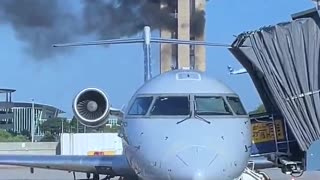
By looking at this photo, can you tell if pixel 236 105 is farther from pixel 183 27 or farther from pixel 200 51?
pixel 183 27

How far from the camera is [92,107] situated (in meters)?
19.0

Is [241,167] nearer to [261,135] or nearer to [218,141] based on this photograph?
[218,141]

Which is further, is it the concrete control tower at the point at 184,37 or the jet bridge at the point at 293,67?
the concrete control tower at the point at 184,37

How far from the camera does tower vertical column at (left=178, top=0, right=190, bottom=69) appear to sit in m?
26.2

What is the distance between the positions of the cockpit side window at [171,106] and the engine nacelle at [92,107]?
18.8ft

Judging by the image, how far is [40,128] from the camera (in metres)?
110

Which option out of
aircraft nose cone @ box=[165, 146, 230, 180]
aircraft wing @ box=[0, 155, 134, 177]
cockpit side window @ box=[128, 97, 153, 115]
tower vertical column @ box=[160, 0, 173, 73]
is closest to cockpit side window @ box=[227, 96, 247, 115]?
cockpit side window @ box=[128, 97, 153, 115]

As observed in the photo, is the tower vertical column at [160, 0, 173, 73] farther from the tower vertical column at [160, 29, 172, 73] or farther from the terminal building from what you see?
the terminal building

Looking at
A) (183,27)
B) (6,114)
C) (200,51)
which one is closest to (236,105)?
(200,51)

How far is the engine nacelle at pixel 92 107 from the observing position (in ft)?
62.2

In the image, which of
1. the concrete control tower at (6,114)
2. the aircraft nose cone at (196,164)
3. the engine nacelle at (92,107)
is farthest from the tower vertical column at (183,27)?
the concrete control tower at (6,114)

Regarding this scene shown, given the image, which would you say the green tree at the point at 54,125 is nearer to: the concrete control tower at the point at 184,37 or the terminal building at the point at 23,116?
the terminal building at the point at 23,116

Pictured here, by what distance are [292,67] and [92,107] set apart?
5022 millimetres

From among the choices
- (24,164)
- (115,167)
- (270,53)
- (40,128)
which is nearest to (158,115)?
(115,167)
